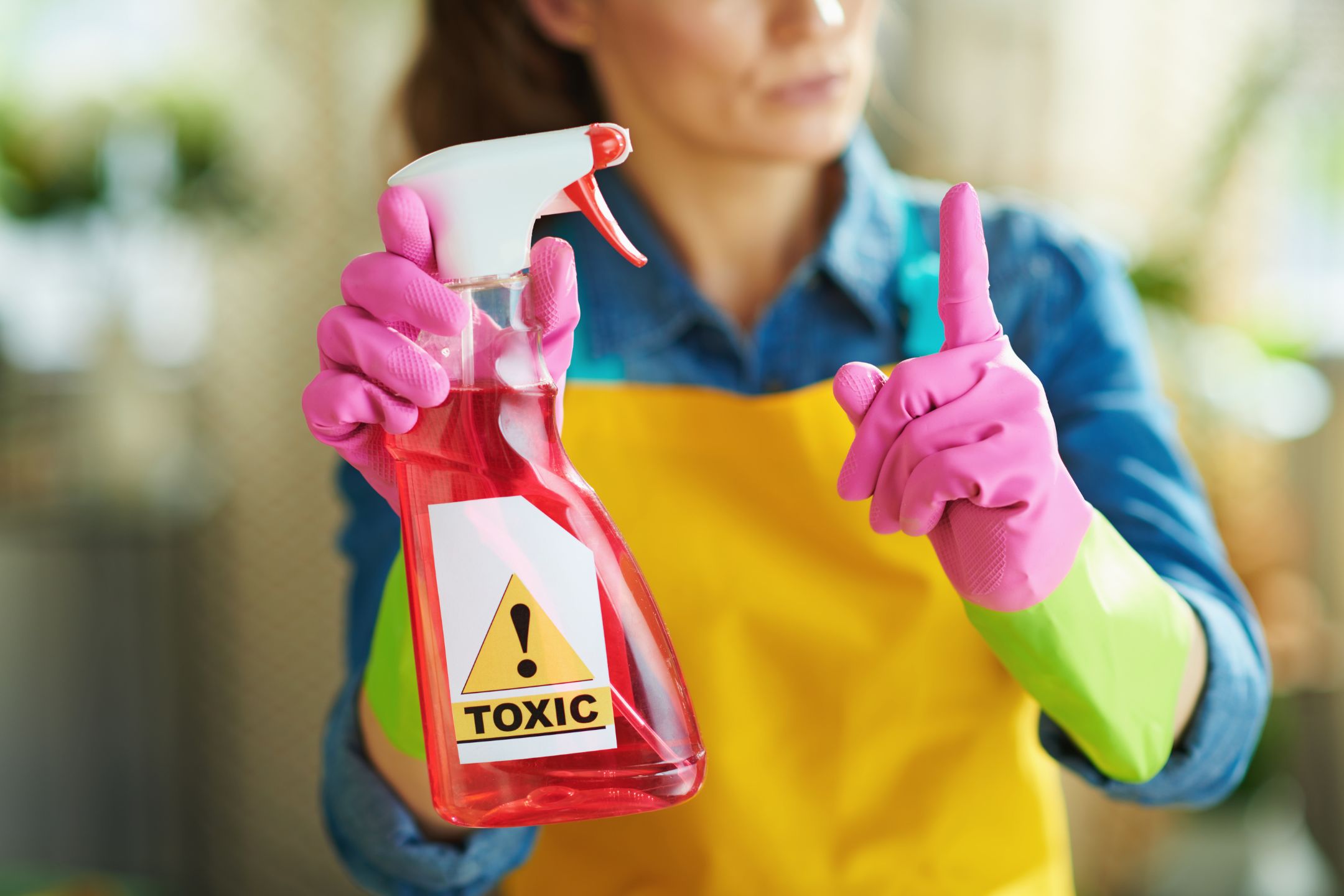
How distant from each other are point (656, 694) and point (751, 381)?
1.21ft

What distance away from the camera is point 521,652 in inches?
19.2

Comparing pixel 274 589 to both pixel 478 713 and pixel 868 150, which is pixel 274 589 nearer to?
pixel 868 150

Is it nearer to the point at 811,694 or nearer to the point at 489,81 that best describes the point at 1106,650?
the point at 811,694

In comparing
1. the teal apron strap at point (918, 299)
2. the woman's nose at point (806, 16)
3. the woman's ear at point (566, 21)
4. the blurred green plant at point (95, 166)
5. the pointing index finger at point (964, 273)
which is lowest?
the pointing index finger at point (964, 273)

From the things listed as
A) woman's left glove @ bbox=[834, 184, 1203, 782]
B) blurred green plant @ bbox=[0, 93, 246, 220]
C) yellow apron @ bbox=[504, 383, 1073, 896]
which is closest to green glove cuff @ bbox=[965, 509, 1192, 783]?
woman's left glove @ bbox=[834, 184, 1203, 782]

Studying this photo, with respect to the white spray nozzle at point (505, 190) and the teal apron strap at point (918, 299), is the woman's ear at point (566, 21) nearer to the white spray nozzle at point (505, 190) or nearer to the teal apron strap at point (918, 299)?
the teal apron strap at point (918, 299)

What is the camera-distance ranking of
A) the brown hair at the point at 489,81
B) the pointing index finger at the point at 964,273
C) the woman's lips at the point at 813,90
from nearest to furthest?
the pointing index finger at the point at 964,273, the woman's lips at the point at 813,90, the brown hair at the point at 489,81

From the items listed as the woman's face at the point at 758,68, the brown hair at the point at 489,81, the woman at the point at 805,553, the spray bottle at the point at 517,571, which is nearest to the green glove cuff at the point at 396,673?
the woman at the point at 805,553

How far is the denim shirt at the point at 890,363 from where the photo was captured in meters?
0.73

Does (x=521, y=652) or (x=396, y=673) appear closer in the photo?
(x=521, y=652)

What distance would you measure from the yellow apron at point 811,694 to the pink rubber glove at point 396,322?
27 centimetres

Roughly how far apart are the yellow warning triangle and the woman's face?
0.39m

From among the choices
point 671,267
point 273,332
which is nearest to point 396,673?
point 671,267

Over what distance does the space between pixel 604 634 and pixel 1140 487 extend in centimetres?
40
